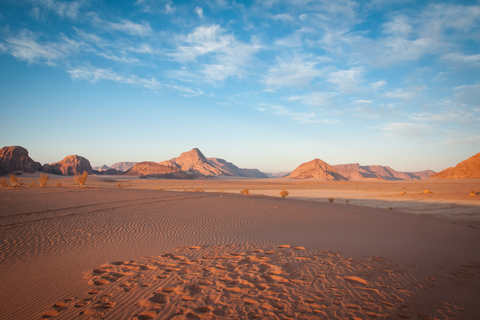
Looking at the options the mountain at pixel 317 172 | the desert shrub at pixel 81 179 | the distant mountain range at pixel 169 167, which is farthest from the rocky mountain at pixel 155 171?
the mountain at pixel 317 172

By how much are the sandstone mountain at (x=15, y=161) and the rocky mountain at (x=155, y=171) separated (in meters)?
30.1

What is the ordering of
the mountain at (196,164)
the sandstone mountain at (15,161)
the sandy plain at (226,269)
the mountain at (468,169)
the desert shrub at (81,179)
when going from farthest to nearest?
the mountain at (196,164) → the mountain at (468,169) → the sandstone mountain at (15,161) → the desert shrub at (81,179) → the sandy plain at (226,269)

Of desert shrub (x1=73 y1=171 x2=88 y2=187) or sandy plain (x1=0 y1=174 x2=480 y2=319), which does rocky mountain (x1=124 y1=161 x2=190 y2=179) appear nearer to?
desert shrub (x1=73 y1=171 x2=88 y2=187)

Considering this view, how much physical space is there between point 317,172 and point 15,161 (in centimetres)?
10227

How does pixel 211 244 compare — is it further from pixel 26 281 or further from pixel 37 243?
pixel 37 243

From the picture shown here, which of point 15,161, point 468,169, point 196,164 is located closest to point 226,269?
point 15,161

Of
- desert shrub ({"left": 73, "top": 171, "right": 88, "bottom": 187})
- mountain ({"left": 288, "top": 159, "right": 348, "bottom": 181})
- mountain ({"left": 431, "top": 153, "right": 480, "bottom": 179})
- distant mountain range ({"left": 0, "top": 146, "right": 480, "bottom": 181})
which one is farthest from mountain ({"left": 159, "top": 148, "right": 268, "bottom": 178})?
desert shrub ({"left": 73, "top": 171, "right": 88, "bottom": 187})

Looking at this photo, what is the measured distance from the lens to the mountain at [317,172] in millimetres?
105556

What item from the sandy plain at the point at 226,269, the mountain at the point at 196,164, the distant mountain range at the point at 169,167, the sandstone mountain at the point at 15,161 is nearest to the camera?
the sandy plain at the point at 226,269

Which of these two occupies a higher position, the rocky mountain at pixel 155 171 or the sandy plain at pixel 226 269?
the rocky mountain at pixel 155 171

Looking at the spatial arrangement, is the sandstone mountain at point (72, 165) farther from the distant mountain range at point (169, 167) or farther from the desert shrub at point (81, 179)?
the desert shrub at point (81, 179)

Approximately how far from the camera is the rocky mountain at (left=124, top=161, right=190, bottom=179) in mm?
79900

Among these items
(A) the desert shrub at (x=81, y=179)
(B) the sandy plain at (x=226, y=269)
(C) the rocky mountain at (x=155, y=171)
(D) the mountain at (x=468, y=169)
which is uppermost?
→ (D) the mountain at (x=468, y=169)

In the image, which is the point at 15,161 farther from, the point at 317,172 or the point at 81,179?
the point at 317,172
